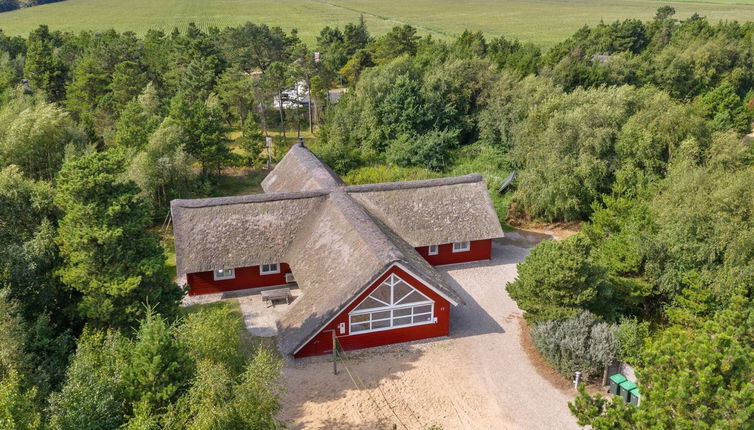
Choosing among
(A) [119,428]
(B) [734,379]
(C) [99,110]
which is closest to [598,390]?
(B) [734,379]

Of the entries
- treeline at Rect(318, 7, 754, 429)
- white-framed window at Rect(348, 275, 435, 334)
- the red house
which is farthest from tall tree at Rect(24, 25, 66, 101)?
white-framed window at Rect(348, 275, 435, 334)

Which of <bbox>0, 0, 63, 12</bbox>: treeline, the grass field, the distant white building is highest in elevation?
<bbox>0, 0, 63, 12</bbox>: treeline

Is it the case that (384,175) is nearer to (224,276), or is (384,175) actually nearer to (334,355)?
(224,276)

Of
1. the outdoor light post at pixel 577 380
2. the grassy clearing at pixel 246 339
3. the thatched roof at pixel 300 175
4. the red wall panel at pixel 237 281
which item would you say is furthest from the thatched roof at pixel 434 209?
the outdoor light post at pixel 577 380

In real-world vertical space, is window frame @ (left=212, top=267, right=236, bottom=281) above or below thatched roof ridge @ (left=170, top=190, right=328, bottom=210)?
below

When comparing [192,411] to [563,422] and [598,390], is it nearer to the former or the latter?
[563,422]

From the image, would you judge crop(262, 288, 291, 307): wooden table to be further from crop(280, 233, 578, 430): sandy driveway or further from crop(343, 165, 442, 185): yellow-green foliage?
crop(343, 165, 442, 185): yellow-green foliage
